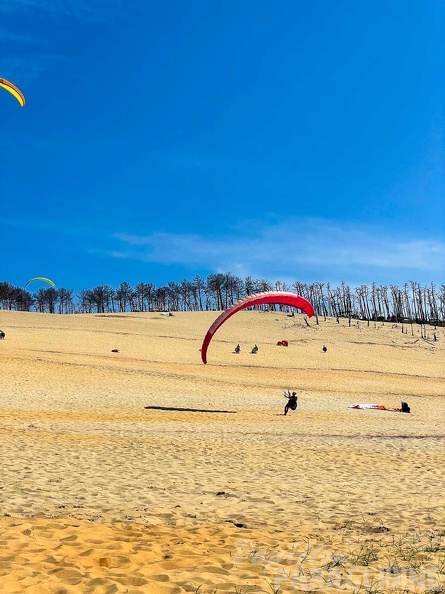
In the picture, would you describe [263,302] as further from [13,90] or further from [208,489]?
[13,90]

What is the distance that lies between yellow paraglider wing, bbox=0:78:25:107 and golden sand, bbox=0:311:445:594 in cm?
1435

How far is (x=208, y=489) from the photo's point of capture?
948 cm

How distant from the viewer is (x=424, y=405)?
28891 mm

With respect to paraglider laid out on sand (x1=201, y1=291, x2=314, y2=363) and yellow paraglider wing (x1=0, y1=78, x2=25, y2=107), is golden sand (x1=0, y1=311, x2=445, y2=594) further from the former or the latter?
yellow paraglider wing (x1=0, y1=78, x2=25, y2=107)

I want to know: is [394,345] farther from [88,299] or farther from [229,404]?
[88,299]

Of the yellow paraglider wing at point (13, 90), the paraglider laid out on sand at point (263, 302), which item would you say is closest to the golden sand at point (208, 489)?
the paraglider laid out on sand at point (263, 302)

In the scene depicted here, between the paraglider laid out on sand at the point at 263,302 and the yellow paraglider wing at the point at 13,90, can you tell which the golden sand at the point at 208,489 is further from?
the yellow paraglider wing at the point at 13,90

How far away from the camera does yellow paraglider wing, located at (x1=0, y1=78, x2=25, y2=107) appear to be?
23828mm

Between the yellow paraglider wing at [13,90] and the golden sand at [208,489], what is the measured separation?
47.1ft

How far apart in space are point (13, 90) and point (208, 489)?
2269 centimetres

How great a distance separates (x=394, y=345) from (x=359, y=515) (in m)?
61.2

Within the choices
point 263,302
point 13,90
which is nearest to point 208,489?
point 263,302

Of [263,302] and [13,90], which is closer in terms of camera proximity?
[263,302]

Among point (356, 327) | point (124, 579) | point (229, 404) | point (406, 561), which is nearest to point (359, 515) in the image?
point (406, 561)
